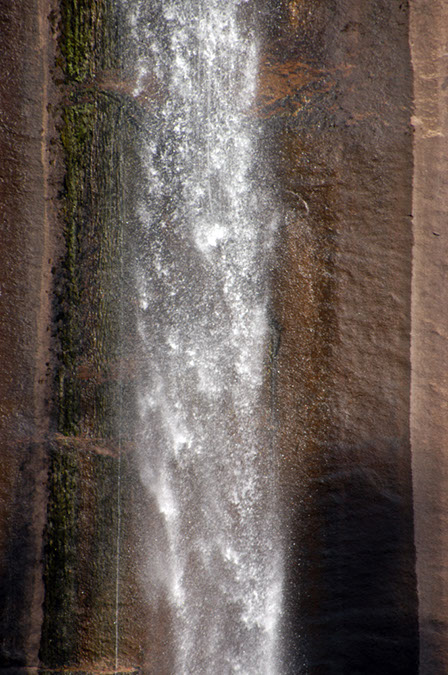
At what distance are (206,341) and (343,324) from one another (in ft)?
2.24

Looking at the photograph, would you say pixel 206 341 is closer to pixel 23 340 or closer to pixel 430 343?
pixel 23 340

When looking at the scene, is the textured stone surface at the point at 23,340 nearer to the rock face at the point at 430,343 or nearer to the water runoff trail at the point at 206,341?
the water runoff trail at the point at 206,341

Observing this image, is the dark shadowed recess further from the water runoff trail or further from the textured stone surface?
the textured stone surface

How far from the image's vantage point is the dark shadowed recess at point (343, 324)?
261cm

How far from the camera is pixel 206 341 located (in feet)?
8.96

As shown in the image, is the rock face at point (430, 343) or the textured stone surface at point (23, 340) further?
the rock face at point (430, 343)

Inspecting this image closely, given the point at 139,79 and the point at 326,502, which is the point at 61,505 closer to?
the point at 326,502

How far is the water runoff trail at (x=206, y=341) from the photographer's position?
2.64m

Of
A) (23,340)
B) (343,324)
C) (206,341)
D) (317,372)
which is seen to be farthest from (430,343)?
(23,340)

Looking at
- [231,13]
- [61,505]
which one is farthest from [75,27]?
[61,505]

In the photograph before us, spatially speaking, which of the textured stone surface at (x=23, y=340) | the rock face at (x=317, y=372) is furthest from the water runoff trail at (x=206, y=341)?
the textured stone surface at (x=23, y=340)

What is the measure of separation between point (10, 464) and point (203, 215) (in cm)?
149

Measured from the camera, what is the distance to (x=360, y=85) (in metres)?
2.61

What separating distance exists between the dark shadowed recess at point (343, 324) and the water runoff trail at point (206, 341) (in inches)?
4.6
